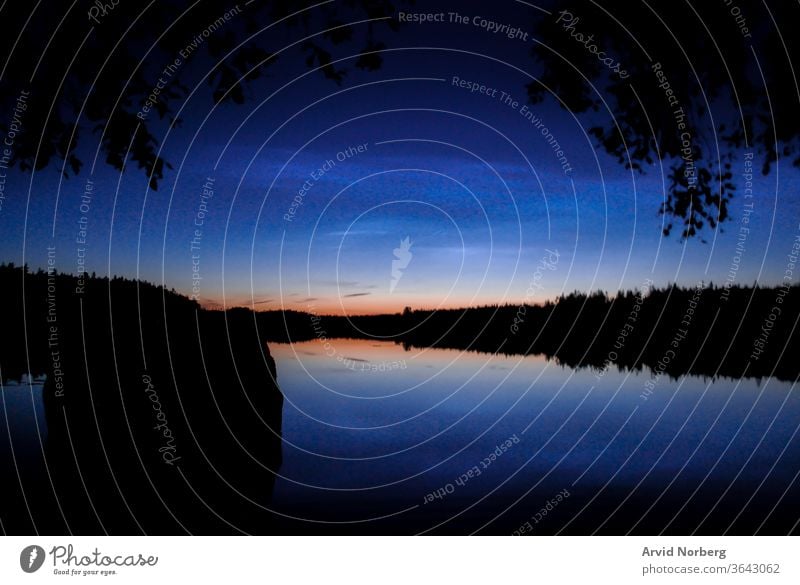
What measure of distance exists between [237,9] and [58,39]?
2.48m

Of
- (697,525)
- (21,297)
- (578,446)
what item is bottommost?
(697,525)

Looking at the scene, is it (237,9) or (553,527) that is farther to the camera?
(553,527)

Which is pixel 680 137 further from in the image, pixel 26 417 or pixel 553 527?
pixel 26 417

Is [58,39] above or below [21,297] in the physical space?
above

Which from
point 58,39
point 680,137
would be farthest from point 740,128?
point 58,39

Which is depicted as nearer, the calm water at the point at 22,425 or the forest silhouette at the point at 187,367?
the calm water at the point at 22,425

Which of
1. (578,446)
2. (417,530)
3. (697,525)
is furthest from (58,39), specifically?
(697,525)

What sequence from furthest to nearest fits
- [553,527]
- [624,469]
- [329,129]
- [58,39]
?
1. [624,469]
2. [553,527]
3. [329,129]
4. [58,39]

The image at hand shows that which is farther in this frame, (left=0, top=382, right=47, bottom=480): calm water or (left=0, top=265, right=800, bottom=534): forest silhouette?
(left=0, top=265, right=800, bottom=534): forest silhouette

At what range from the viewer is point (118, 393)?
13.8 metres

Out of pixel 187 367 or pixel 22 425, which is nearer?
pixel 22 425

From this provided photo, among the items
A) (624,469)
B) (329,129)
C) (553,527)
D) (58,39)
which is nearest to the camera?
(58,39)

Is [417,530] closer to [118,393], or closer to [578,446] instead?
[578,446]

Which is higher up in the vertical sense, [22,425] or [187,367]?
[187,367]
